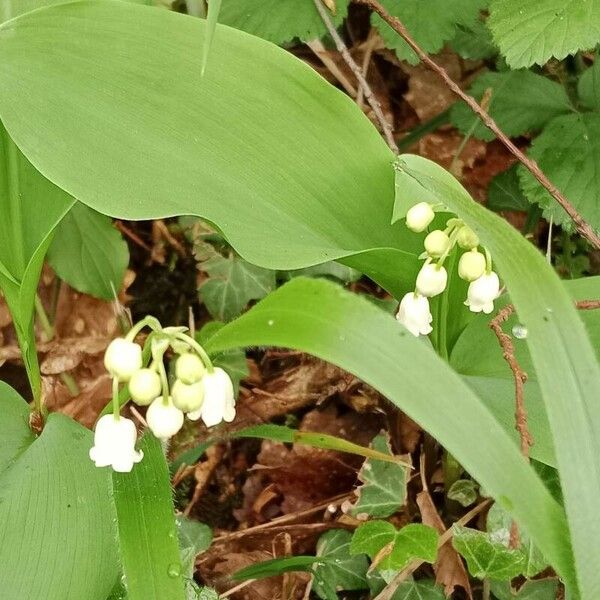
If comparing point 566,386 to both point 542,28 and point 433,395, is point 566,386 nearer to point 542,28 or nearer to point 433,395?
point 433,395

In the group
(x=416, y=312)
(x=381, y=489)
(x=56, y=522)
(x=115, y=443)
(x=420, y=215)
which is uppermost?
(x=420, y=215)

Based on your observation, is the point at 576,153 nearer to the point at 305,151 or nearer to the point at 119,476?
the point at 305,151

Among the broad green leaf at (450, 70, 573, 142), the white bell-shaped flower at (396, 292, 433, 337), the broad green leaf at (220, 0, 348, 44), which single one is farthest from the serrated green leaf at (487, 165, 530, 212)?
the white bell-shaped flower at (396, 292, 433, 337)

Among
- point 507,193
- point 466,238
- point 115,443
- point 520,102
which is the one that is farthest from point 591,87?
point 115,443

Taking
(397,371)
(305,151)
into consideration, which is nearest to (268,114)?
(305,151)

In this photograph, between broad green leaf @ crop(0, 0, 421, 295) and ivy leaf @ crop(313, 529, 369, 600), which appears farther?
ivy leaf @ crop(313, 529, 369, 600)

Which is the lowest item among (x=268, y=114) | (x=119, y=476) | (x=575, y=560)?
(x=119, y=476)

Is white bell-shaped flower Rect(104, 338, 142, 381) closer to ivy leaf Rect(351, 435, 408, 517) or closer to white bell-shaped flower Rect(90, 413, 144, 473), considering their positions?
white bell-shaped flower Rect(90, 413, 144, 473)
